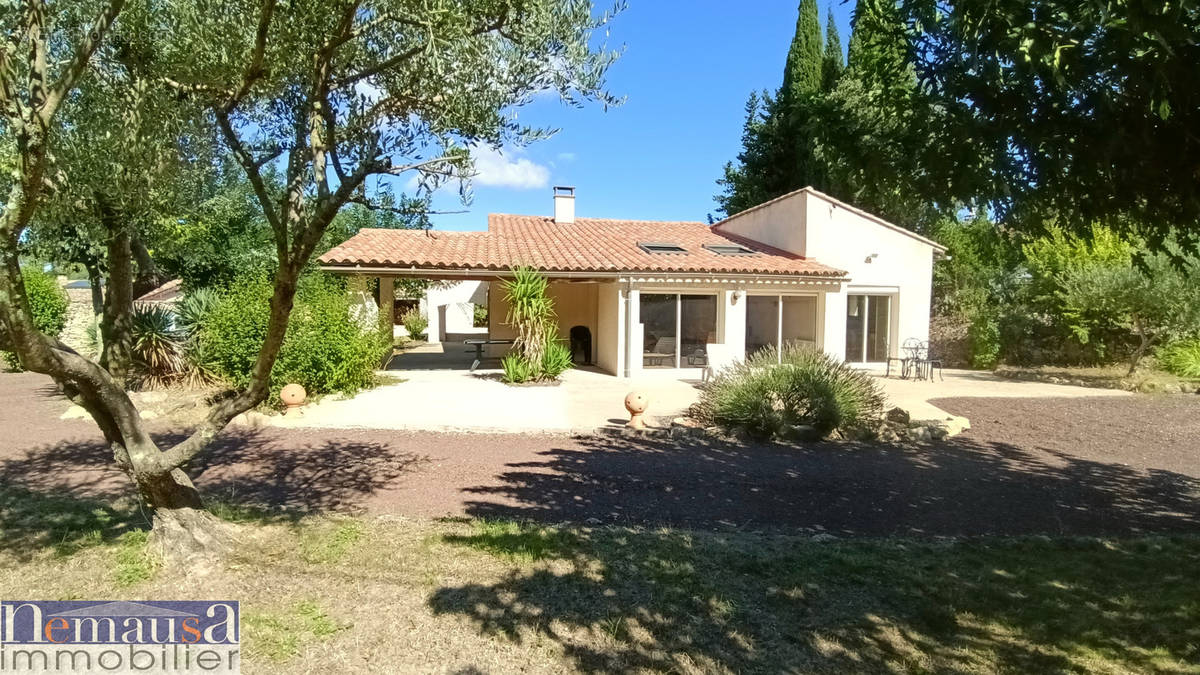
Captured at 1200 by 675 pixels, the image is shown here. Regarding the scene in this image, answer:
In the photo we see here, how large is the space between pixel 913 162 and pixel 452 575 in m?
4.21

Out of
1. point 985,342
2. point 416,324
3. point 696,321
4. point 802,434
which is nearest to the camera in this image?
point 802,434

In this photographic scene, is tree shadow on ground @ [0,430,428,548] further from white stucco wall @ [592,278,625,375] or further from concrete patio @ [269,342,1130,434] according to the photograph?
white stucco wall @ [592,278,625,375]

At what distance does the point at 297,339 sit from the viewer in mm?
12094

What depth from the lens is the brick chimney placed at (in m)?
24.4

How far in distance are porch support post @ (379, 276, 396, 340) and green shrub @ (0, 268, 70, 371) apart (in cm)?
964

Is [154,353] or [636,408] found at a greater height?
[154,353]

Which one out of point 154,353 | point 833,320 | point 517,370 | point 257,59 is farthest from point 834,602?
point 833,320

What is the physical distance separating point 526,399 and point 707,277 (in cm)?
628

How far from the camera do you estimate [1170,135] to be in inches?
172

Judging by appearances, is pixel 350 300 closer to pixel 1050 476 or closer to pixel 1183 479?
pixel 1050 476

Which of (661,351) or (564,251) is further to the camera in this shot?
(564,251)

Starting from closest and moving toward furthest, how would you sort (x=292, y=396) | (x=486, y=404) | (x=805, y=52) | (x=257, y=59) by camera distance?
(x=257, y=59), (x=292, y=396), (x=486, y=404), (x=805, y=52)

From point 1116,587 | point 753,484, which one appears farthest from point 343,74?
point 1116,587

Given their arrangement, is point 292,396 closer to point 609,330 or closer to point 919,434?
point 609,330
